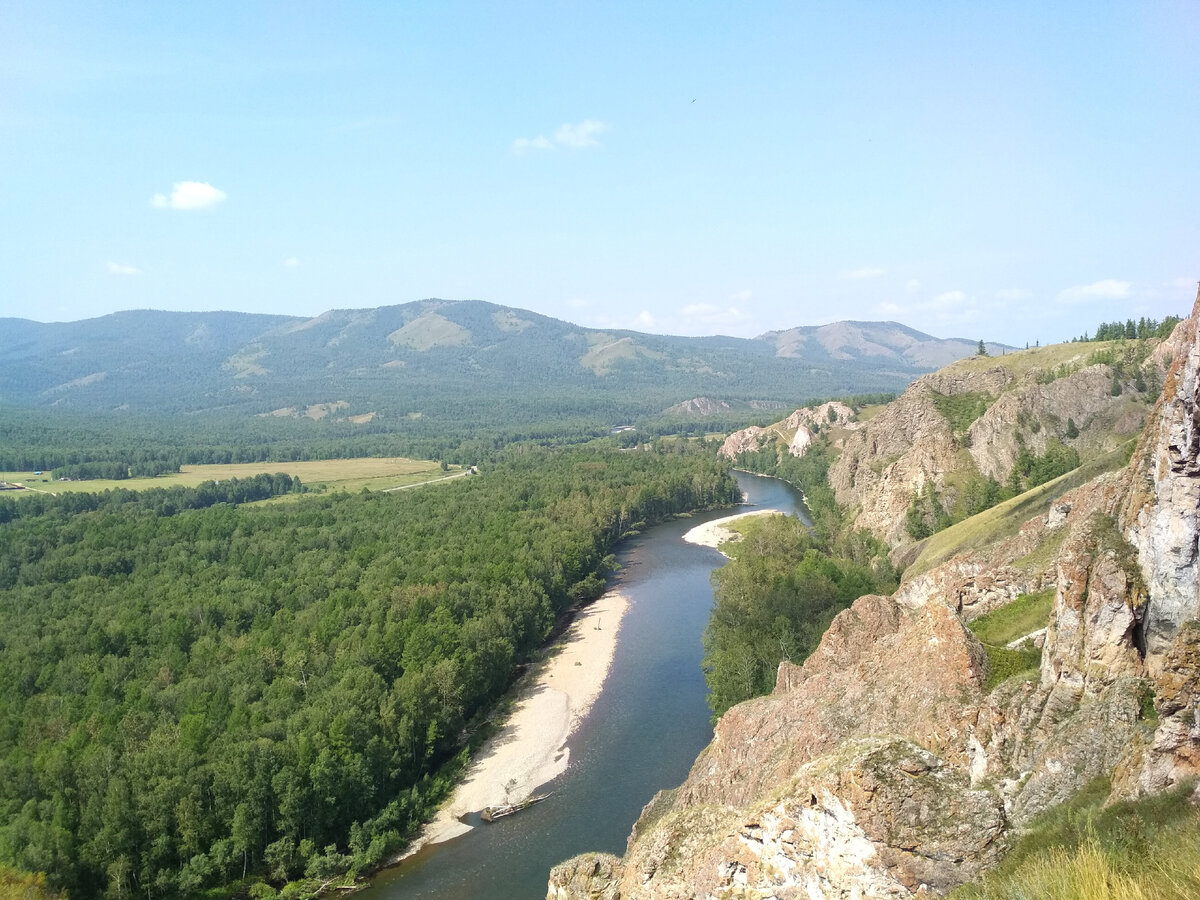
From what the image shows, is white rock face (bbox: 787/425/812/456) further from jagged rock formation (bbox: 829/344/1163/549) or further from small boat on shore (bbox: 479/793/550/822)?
small boat on shore (bbox: 479/793/550/822)

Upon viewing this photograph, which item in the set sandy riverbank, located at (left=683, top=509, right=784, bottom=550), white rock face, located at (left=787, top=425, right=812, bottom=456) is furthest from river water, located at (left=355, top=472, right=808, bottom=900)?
white rock face, located at (left=787, top=425, right=812, bottom=456)

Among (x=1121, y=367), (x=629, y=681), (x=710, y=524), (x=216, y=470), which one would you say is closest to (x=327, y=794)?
(x=629, y=681)

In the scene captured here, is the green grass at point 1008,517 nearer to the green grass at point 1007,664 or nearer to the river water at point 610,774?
the river water at point 610,774

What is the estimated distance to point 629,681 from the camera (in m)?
59.3

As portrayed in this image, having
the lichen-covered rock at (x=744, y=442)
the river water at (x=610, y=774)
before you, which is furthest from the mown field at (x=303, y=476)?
the river water at (x=610, y=774)

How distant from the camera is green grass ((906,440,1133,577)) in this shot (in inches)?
1885

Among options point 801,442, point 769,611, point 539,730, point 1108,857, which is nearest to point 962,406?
point 801,442

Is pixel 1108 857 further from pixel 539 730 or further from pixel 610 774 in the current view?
pixel 539 730

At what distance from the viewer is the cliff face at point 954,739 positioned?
503 inches

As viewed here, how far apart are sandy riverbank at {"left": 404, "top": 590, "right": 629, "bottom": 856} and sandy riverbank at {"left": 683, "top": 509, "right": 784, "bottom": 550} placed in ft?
116

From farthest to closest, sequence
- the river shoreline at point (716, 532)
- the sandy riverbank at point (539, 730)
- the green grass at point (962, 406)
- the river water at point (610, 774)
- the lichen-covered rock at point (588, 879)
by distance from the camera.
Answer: the river shoreline at point (716, 532) → the green grass at point (962, 406) → the sandy riverbank at point (539, 730) → the river water at point (610, 774) → the lichen-covered rock at point (588, 879)

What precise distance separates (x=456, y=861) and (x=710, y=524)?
274ft

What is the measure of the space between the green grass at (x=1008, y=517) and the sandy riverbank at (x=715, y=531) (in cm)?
4479

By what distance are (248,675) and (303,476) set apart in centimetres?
12805
